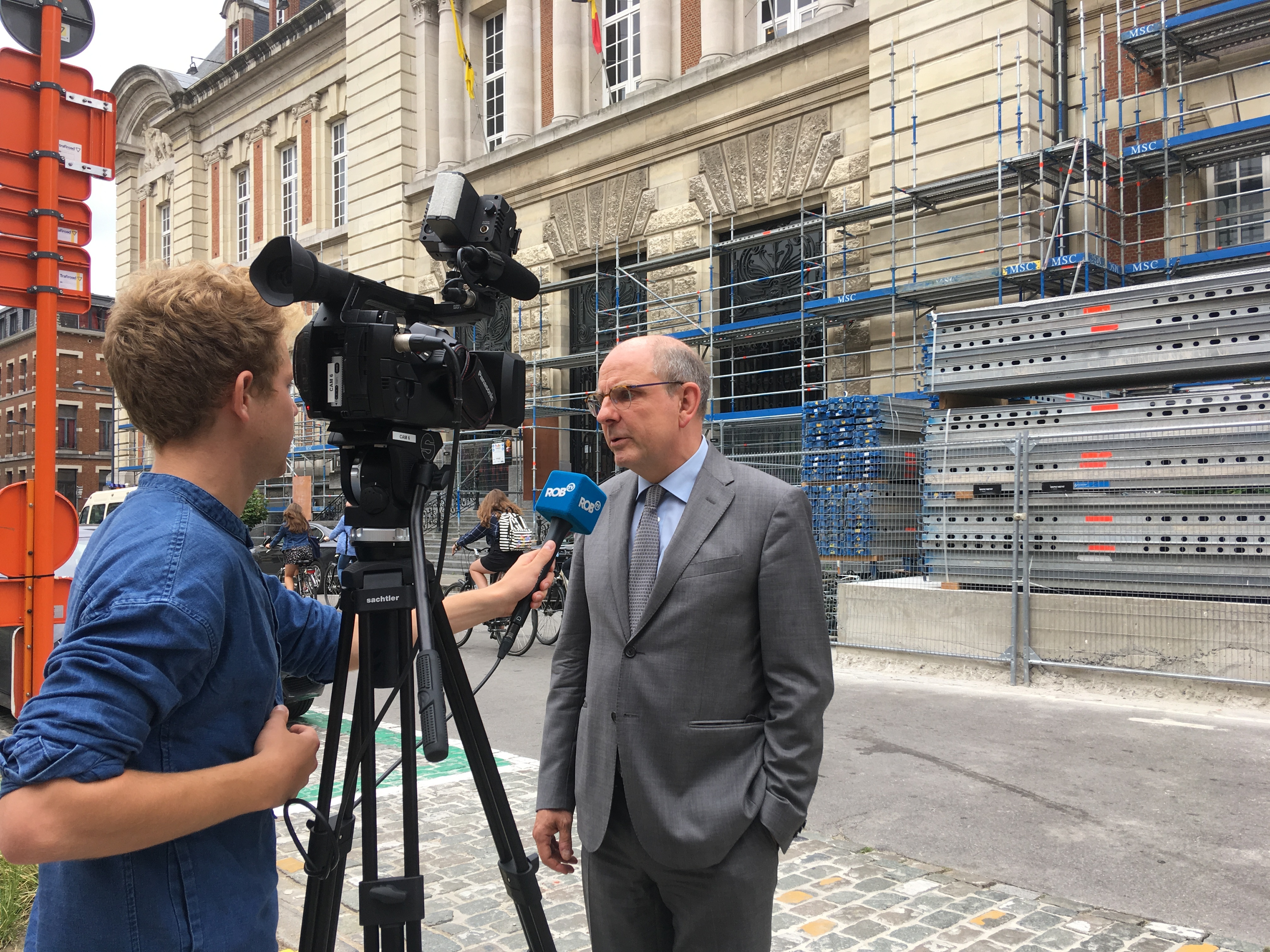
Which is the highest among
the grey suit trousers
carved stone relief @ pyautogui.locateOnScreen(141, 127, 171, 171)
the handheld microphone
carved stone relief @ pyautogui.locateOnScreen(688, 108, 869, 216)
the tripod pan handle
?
carved stone relief @ pyautogui.locateOnScreen(141, 127, 171, 171)

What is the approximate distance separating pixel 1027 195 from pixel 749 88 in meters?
5.79

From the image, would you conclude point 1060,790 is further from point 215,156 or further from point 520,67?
point 215,156

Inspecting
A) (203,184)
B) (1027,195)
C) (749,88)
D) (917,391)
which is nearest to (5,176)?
(917,391)

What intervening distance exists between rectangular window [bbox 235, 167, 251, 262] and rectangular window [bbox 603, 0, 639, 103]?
16.6m

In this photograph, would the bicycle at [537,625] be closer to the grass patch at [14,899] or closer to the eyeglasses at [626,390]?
the grass patch at [14,899]

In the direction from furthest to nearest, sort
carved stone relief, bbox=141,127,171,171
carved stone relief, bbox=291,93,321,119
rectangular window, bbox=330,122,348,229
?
carved stone relief, bbox=141,127,171,171 → carved stone relief, bbox=291,93,321,119 → rectangular window, bbox=330,122,348,229

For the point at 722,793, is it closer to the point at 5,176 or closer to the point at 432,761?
the point at 432,761

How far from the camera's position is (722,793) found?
7.53 feet

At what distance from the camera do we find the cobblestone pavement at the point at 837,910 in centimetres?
370

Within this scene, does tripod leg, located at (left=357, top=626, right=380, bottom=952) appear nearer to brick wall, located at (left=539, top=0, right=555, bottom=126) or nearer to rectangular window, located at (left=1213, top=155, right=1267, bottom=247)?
rectangular window, located at (left=1213, top=155, right=1267, bottom=247)

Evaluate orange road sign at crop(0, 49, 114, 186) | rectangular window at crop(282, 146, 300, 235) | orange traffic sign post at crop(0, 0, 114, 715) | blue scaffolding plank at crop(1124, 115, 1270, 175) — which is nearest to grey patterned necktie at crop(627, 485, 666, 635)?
orange traffic sign post at crop(0, 0, 114, 715)

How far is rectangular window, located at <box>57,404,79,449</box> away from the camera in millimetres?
54553

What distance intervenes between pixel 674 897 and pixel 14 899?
2.82 meters

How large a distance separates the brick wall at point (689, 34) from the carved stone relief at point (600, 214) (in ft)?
7.32
